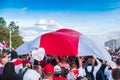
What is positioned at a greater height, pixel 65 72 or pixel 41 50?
pixel 41 50

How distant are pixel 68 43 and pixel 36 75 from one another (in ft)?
15.4

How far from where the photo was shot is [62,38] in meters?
12.0

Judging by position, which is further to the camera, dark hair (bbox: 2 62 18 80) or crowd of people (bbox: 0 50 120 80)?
dark hair (bbox: 2 62 18 80)

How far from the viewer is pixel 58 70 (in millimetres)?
8391

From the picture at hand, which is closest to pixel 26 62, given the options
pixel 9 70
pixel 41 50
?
pixel 41 50

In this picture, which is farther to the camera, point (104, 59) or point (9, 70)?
point (104, 59)

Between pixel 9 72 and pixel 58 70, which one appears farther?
pixel 58 70

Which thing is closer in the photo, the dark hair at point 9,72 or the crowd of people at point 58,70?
the crowd of people at point 58,70

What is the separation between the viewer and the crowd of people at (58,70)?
6.81 meters

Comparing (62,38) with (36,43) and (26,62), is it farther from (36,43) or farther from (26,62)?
(26,62)

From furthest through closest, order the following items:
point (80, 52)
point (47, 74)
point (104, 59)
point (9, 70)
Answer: point (80, 52)
point (104, 59)
point (9, 70)
point (47, 74)

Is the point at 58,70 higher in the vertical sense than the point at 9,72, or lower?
lower

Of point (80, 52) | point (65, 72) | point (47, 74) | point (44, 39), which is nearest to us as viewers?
point (47, 74)

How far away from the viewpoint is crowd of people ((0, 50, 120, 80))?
6.81m
